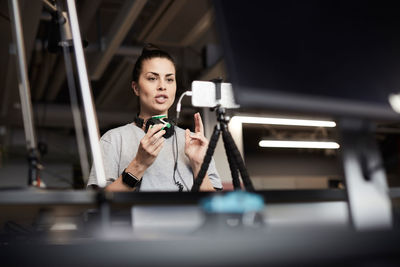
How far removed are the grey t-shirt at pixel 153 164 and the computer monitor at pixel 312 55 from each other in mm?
846

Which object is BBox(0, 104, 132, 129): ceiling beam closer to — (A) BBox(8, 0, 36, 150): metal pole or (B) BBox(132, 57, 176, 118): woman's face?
(B) BBox(132, 57, 176, 118): woman's face

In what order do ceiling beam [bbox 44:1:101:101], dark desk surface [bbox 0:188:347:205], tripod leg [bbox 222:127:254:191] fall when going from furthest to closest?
ceiling beam [bbox 44:1:101:101], tripod leg [bbox 222:127:254:191], dark desk surface [bbox 0:188:347:205]

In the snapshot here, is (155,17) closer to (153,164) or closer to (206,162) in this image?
(153,164)

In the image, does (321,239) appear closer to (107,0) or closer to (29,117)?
(29,117)

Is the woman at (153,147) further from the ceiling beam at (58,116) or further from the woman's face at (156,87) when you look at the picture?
the ceiling beam at (58,116)

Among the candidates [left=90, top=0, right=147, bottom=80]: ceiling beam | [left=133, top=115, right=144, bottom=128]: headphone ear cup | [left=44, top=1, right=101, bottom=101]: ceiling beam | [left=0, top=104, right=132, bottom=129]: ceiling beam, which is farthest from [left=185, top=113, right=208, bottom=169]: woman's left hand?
[left=0, top=104, right=132, bottom=129]: ceiling beam

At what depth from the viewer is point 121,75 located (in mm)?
5398

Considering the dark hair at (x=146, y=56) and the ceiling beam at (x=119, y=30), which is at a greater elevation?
the ceiling beam at (x=119, y=30)

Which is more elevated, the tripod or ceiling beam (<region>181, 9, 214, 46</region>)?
ceiling beam (<region>181, 9, 214, 46</region>)

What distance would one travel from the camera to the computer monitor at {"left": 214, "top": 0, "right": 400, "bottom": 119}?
0.55 metres

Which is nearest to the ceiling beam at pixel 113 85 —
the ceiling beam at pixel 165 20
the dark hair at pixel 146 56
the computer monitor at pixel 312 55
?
the ceiling beam at pixel 165 20

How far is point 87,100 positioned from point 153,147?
437 mm

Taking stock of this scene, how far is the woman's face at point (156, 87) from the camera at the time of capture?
1.59 metres

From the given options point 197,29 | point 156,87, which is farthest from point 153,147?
point 197,29
